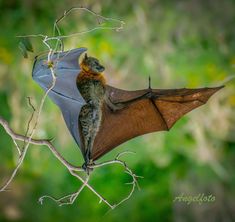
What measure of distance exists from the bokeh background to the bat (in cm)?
216

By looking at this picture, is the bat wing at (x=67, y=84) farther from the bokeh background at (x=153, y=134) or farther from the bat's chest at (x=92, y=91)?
the bokeh background at (x=153, y=134)

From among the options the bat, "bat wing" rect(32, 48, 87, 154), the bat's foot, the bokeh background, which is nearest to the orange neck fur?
the bat

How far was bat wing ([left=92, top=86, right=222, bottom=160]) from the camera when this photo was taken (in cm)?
338

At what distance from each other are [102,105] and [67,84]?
0.44m

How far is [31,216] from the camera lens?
686 cm

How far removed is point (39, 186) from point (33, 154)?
2.42 ft

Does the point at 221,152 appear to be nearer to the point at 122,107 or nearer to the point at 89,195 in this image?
the point at 89,195

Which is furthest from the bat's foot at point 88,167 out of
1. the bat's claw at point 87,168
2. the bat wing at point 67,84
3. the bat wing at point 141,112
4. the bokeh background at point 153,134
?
the bokeh background at point 153,134

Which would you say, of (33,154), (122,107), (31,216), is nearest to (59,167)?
(33,154)

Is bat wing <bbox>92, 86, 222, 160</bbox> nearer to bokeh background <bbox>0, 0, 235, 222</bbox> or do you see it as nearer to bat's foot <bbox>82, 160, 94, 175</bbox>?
bat's foot <bbox>82, 160, 94, 175</bbox>

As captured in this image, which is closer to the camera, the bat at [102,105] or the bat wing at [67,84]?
the bat wing at [67,84]

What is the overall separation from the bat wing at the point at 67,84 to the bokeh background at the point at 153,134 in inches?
101

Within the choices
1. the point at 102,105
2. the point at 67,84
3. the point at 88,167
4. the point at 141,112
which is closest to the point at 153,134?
the point at 141,112

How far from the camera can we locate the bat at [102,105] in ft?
9.63
